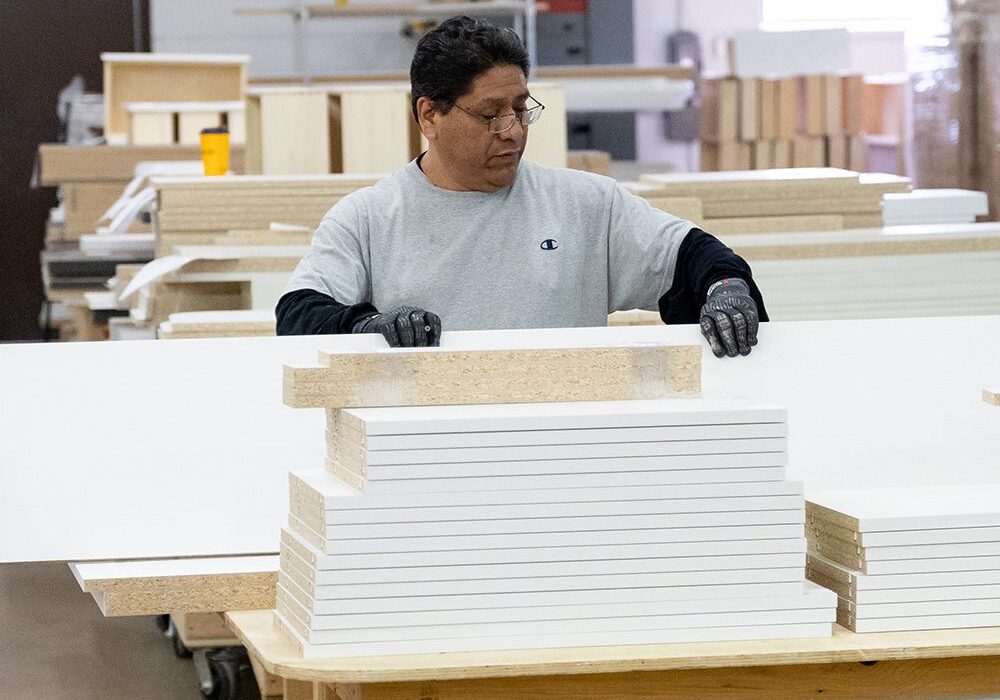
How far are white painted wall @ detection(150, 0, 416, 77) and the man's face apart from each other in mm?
8561

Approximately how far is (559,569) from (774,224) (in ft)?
8.83

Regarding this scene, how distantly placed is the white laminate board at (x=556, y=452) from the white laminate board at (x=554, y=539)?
0.10 m

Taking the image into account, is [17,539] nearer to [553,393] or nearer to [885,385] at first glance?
[553,393]

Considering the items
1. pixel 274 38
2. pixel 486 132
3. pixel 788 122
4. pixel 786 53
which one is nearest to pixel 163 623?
pixel 486 132

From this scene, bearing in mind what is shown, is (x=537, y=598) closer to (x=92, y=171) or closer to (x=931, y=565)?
(x=931, y=565)

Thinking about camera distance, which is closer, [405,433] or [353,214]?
[405,433]

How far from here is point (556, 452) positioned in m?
2.02

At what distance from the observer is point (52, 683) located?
460 centimetres

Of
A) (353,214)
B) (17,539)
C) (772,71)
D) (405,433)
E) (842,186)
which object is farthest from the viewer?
(772,71)

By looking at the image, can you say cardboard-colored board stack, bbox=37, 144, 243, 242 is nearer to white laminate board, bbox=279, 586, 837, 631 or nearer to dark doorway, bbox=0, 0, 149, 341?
dark doorway, bbox=0, 0, 149, 341

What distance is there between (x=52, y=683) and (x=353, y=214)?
2185mm

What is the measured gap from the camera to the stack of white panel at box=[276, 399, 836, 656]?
2.01 m

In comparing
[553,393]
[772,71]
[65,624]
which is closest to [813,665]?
[553,393]

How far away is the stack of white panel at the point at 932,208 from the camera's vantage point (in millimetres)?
5039
